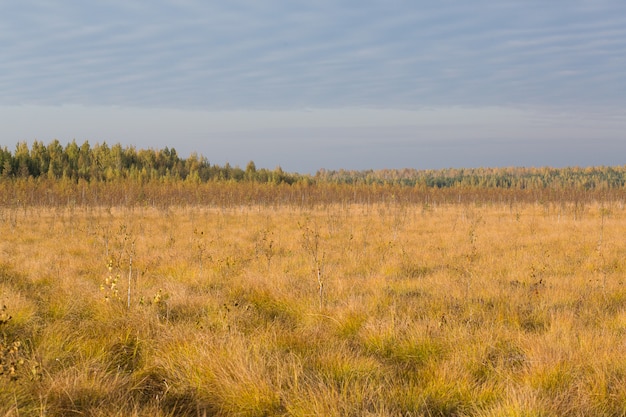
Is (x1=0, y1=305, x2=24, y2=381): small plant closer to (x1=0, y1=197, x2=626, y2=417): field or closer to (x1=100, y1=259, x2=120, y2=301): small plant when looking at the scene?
(x1=0, y1=197, x2=626, y2=417): field

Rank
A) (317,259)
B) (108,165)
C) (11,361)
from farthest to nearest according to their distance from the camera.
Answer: (108,165)
(317,259)
(11,361)

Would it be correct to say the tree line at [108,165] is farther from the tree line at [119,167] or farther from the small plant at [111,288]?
the small plant at [111,288]

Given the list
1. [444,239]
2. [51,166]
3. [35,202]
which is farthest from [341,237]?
[51,166]

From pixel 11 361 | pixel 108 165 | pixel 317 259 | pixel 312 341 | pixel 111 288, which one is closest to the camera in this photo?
pixel 11 361

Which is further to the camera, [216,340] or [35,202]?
[35,202]

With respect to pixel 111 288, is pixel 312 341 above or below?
below

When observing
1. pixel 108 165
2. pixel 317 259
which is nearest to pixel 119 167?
pixel 108 165

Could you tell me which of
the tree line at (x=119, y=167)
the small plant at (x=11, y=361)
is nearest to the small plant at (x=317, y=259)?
the small plant at (x=11, y=361)

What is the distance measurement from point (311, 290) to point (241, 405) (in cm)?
357

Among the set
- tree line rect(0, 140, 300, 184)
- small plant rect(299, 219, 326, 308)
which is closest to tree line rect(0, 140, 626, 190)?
tree line rect(0, 140, 300, 184)

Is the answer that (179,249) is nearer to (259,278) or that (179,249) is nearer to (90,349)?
(259,278)

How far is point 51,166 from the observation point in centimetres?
6406

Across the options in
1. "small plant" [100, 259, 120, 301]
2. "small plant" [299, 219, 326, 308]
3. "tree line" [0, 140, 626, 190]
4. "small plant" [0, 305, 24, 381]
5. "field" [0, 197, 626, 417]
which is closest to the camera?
"small plant" [0, 305, 24, 381]

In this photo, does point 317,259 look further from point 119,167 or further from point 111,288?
point 119,167
